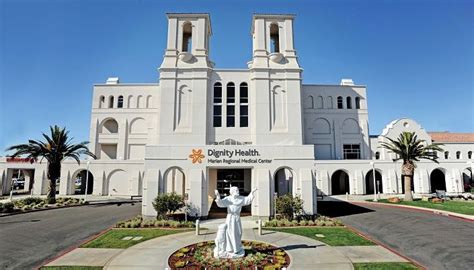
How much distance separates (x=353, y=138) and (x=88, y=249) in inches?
1568

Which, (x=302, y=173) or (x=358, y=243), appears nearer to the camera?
(x=358, y=243)

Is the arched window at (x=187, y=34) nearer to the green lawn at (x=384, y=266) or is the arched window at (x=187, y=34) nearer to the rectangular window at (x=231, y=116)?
the rectangular window at (x=231, y=116)

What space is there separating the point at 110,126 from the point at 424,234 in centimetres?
4332

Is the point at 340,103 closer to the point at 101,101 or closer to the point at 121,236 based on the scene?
the point at 121,236

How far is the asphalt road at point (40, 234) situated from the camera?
35.2 feet

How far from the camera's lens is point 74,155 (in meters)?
30.0

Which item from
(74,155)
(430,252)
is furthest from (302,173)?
(74,155)

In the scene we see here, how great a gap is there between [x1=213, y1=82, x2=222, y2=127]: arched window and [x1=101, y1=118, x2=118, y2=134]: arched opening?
23116mm

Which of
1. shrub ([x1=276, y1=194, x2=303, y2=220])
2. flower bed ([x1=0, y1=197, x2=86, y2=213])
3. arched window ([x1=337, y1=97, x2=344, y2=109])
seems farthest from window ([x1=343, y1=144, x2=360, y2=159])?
flower bed ([x1=0, y1=197, x2=86, y2=213])

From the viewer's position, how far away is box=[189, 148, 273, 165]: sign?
18781 mm

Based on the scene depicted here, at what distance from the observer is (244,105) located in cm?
2841

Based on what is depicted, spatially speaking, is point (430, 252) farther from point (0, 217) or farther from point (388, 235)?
point (0, 217)

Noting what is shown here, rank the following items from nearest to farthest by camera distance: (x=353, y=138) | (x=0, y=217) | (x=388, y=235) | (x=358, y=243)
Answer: (x=358, y=243) < (x=388, y=235) < (x=0, y=217) < (x=353, y=138)

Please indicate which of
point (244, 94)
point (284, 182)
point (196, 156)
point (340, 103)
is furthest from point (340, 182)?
point (196, 156)
